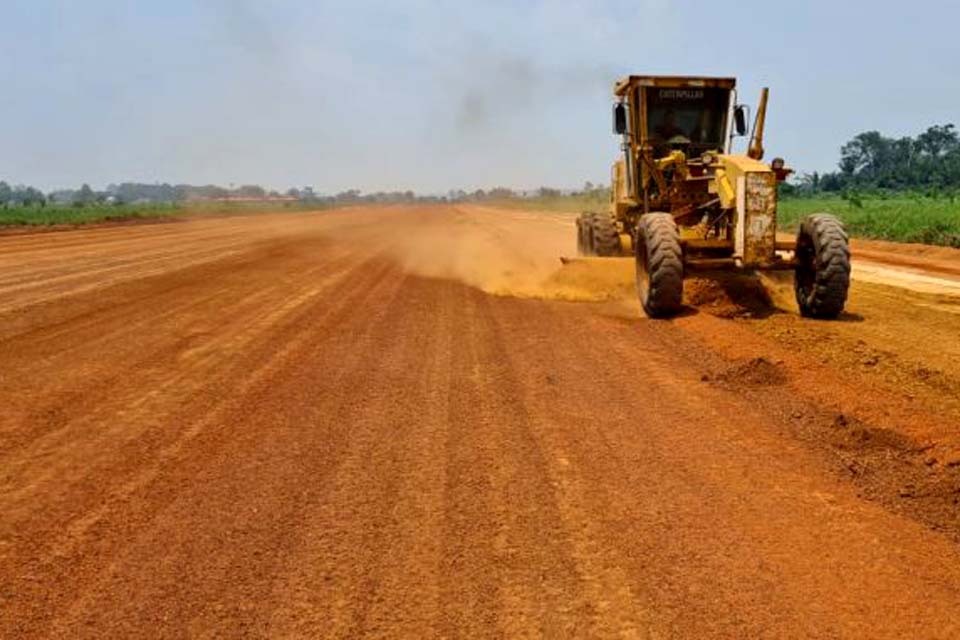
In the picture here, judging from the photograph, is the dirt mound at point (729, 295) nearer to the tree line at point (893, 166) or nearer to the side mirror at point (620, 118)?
the side mirror at point (620, 118)

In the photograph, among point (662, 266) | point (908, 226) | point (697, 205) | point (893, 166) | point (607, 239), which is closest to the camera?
→ point (662, 266)

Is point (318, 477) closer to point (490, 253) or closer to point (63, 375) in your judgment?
point (63, 375)

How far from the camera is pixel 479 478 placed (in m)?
4.26

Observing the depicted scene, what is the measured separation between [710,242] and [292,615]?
7908mm

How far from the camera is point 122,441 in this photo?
191 inches

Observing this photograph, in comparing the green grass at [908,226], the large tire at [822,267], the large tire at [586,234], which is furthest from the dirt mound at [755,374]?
the green grass at [908,226]

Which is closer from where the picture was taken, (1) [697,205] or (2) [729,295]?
(2) [729,295]

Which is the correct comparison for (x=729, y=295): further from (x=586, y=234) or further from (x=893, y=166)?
(x=893, y=166)

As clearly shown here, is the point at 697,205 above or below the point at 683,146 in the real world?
below

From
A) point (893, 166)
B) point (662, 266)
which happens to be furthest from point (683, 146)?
point (893, 166)

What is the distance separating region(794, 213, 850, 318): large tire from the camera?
28.4 ft

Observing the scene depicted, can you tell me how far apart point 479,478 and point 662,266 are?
5.28m

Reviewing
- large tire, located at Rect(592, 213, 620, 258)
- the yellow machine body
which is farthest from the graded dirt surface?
large tire, located at Rect(592, 213, 620, 258)

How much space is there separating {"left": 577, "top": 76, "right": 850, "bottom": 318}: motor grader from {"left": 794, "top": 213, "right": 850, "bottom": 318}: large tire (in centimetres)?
1
